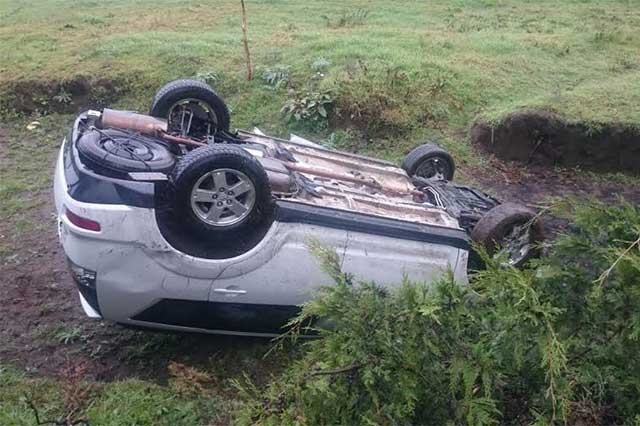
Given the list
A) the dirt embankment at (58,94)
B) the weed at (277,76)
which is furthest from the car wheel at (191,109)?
the dirt embankment at (58,94)

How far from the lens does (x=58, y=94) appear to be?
9.15 m

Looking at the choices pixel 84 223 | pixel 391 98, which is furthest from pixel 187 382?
pixel 391 98

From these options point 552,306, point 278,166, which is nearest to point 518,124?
point 278,166

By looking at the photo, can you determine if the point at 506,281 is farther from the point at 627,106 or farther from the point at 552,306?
the point at 627,106

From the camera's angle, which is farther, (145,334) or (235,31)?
(235,31)

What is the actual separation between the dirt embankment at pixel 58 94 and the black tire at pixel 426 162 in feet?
15.8

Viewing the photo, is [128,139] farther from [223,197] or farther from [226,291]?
[226,291]

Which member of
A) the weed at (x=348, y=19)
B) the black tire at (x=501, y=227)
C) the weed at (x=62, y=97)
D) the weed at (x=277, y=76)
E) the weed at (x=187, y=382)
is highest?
the black tire at (x=501, y=227)

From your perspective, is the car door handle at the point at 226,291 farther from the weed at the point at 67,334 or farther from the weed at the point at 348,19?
the weed at the point at 348,19

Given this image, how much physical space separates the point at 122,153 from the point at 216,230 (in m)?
0.76

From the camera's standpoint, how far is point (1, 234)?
20.8 feet

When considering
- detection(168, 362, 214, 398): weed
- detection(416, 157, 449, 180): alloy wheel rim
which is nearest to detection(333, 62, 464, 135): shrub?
detection(416, 157, 449, 180): alloy wheel rim

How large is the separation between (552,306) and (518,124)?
6.38m

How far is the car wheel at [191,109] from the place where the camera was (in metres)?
5.36
